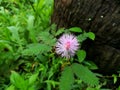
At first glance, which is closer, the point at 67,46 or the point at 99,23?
the point at 67,46

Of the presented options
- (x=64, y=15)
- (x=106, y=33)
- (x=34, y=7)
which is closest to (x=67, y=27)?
(x=64, y=15)

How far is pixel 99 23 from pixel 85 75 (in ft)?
1.55

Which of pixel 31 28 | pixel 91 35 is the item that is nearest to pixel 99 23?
pixel 91 35

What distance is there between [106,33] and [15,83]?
80 cm

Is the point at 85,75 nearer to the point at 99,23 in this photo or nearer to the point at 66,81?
the point at 66,81

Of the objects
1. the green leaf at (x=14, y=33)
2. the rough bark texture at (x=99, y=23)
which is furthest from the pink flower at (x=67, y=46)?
the green leaf at (x=14, y=33)

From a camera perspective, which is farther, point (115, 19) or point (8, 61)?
point (8, 61)

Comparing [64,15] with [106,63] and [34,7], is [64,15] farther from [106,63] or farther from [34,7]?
[34,7]

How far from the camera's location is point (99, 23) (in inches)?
94.7

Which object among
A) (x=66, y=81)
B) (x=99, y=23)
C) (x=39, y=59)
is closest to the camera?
(x=66, y=81)

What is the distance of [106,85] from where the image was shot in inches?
103

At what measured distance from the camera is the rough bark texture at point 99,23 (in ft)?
7.74

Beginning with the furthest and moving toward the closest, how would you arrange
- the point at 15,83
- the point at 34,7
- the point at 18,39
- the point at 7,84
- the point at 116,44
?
1. the point at 34,7
2. the point at 18,39
3. the point at 7,84
4. the point at 116,44
5. the point at 15,83

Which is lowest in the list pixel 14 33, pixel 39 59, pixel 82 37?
pixel 39 59
